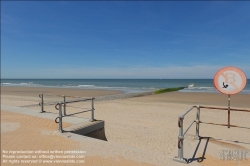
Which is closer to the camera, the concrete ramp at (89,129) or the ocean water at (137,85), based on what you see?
the concrete ramp at (89,129)

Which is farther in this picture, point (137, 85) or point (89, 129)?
point (137, 85)

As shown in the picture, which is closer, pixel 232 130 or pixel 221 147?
pixel 221 147

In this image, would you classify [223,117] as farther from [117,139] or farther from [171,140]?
[117,139]

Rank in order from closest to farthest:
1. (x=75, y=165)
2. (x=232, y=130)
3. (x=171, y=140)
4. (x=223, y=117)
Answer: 1. (x=75, y=165)
2. (x=171, y=140)
3. (x=232, y=130)
4. (x=223, y=117)

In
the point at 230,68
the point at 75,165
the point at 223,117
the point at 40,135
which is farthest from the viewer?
the point at 223,117

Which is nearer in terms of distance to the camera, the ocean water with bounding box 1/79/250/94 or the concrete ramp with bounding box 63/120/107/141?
the concrete ramp with bounding box 63/120/107/141

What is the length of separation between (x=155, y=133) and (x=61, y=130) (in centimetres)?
334

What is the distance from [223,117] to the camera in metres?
9.09

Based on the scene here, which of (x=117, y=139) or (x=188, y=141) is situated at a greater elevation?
(x=188, y=141)

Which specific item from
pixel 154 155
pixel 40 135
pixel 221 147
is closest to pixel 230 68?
pixel 221 147

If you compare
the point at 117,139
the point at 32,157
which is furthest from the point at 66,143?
the point at 117,139

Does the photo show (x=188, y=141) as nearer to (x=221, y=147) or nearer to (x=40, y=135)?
(x=221, y=147)

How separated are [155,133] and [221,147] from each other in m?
2.70

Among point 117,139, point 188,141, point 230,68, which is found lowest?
point 117,139
